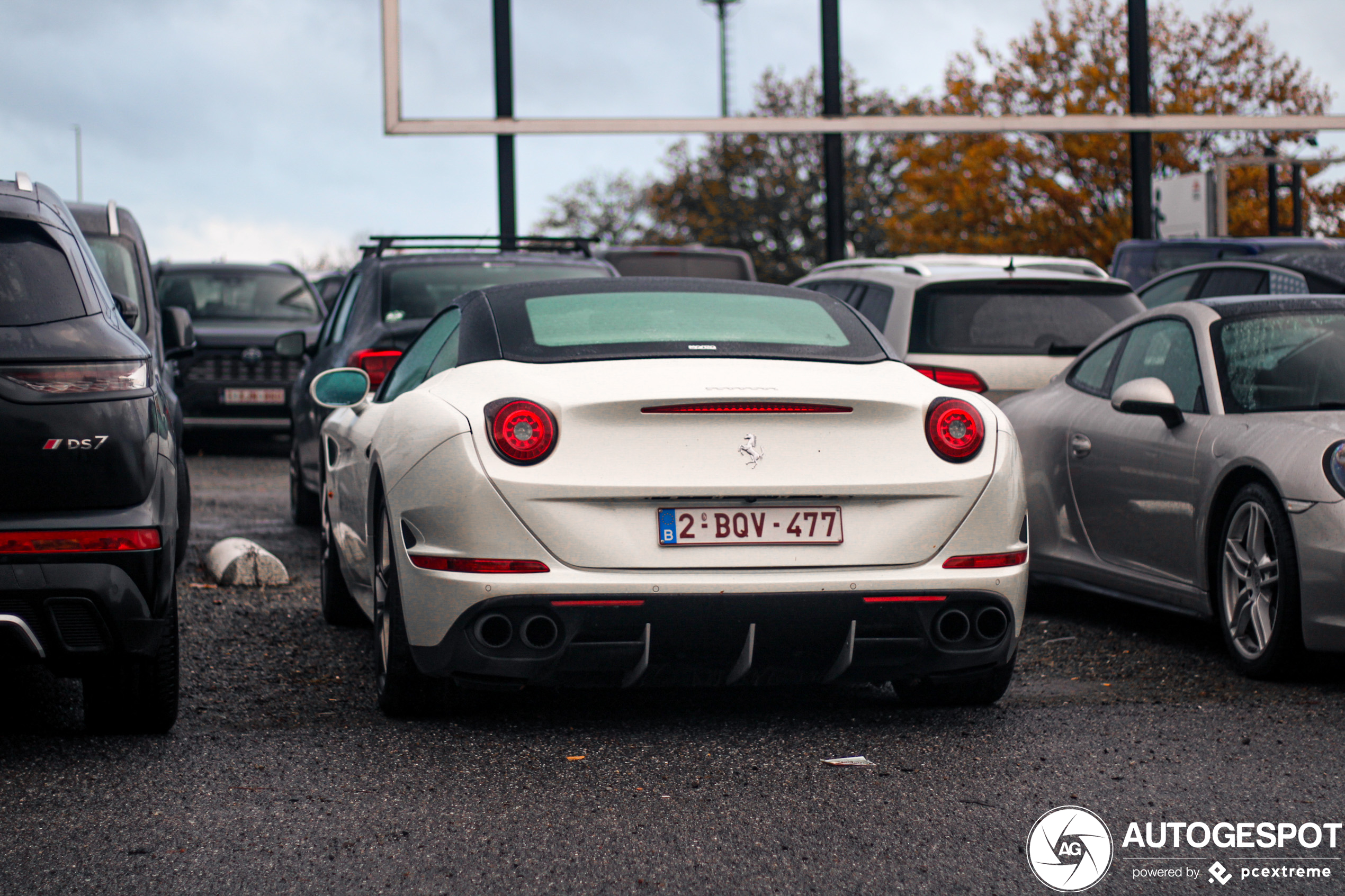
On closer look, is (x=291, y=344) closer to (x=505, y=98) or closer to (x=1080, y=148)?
(x=505, y=98)

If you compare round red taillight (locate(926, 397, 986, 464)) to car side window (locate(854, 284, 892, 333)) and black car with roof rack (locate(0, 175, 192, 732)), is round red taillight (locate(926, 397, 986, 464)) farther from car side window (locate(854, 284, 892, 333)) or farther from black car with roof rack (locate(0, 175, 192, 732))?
car side window (locate(854, 284, 892, 333))

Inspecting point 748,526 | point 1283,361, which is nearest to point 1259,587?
point 1283,361

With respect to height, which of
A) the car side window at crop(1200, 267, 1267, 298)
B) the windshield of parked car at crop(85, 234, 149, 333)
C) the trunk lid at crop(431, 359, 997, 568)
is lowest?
the trunk lid at crop(431, 359, 997, 568)

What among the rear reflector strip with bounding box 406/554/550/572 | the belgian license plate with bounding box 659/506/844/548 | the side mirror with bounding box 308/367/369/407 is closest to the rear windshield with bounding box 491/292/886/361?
the belgian license plate with bounding box 659/506/844/548

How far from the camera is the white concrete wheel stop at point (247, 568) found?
27.9 ft

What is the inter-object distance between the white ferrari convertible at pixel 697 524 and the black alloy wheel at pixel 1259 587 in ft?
3.95

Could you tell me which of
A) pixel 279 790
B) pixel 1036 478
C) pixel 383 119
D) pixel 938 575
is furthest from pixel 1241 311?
pixel 383 119

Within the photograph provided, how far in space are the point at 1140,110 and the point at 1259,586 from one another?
16.5 m

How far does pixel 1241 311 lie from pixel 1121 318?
2590 millimetres

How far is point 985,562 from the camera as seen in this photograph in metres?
5.02

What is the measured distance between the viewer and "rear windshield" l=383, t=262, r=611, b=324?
379 inches

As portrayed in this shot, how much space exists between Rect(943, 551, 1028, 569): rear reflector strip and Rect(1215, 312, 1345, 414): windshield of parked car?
1785 millimetres

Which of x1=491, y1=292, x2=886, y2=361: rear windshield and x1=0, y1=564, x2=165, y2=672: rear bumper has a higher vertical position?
x1=491, y1=292, x2=886, y2=361: rear windshield

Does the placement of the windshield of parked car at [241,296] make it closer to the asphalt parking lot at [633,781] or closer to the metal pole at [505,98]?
the metal pole at [505,98]
